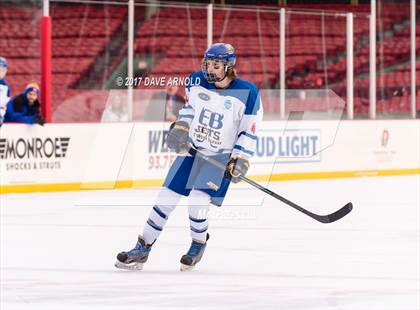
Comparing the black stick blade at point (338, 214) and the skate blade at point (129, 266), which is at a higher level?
the black stick blade at point (338, 214)

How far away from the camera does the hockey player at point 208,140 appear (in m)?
5.34

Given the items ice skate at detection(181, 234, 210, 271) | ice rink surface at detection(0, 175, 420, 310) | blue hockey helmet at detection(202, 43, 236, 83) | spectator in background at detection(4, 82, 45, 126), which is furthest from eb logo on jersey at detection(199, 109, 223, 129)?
spectator in background at detection(4, 82, 45, 126)

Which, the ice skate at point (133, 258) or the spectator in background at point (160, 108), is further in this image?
the spectator in background at point (160, 108)

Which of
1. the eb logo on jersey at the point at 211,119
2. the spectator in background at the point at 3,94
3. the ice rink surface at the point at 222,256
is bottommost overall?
the ice rink surface at the point at 222,256

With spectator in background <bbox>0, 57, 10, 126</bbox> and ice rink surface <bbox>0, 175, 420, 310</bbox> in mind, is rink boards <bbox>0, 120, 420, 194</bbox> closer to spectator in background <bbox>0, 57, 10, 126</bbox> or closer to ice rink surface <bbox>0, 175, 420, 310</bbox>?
spectator in background <bbox>0, 57, 10, 126</bbox>

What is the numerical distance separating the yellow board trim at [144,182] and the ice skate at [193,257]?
4.83 meters

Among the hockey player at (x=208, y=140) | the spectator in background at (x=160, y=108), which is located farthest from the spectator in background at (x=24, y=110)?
the hockey player at (x=208, y=140)

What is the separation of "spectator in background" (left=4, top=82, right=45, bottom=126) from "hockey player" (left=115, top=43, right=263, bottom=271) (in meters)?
5.10

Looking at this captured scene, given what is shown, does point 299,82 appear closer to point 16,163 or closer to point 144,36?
point 144,36

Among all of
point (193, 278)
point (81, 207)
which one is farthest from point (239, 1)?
point (193, 278)

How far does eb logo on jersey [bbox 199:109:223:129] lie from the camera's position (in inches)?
211

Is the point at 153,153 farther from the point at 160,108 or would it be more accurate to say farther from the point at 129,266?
the point at 129,266

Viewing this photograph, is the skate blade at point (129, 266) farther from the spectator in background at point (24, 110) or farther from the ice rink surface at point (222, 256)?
the spectator in background at point (24, 110)

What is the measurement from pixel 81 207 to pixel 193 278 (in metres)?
3.97
